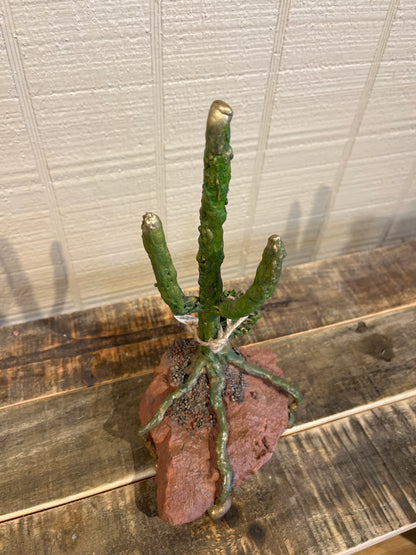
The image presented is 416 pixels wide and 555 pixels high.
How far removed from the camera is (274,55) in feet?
3.02

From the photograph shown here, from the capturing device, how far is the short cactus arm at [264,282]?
0.53 m

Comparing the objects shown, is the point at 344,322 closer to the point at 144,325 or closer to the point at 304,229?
the point at 304,229

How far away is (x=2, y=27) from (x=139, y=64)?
250 millimetres

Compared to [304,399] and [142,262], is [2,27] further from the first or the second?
[304,399]

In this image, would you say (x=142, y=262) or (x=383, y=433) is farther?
(x=142, y=262)

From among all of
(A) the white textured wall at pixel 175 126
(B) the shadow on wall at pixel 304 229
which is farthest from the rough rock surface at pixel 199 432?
(B) the shadow on wall at pixel 304 229

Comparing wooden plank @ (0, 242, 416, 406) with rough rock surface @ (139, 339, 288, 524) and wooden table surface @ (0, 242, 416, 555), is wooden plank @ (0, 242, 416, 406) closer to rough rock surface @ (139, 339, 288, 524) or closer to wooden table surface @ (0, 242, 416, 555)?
wooden table surface @ (0, 242, 416, 555)

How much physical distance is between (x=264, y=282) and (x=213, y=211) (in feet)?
0.39

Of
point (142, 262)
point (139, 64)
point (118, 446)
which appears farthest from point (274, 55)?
point (118, 446)

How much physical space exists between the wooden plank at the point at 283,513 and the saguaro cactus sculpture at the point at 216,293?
62 millimetres

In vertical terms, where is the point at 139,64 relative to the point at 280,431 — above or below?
above

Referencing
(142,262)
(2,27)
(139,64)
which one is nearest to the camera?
(2,27)

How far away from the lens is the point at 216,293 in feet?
2.34

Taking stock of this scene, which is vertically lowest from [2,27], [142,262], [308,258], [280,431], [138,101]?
[308,258]
